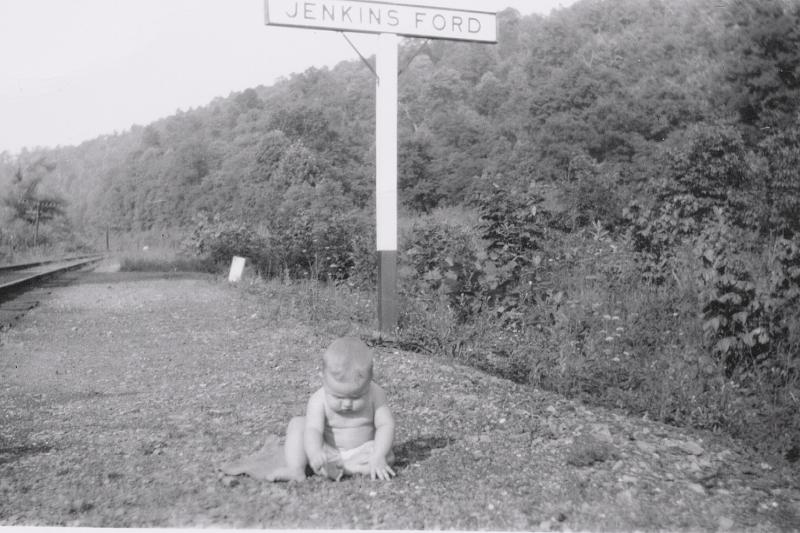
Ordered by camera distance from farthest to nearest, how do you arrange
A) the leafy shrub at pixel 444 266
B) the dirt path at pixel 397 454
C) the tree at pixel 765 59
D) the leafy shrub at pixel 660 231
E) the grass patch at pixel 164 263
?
the grass patch at pixel 164 263 < the tree at pixel 765 59 < the leafy shrub at pixel 660 231 < the leafy shrub at pixel 444 266 < the dirt path at pixel 397 454

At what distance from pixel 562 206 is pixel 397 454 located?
8244 mm

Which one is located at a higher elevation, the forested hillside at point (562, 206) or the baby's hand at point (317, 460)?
the forested hillside at point (562, 206)

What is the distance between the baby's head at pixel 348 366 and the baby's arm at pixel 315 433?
6.7 inches

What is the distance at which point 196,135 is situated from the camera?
59.9 feet

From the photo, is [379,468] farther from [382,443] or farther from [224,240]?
[224,240]

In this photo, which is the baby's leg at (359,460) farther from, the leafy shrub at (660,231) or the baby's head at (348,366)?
the leafy shrub at (660,231)

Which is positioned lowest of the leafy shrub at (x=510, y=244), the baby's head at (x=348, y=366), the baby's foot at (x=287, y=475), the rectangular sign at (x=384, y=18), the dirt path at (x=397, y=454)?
the dirt path at (x=397, y=454)

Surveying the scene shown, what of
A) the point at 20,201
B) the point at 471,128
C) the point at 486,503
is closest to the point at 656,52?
the point at 471,128

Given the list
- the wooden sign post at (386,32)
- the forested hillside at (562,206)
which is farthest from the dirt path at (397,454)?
the wooden sign post at (386,32)

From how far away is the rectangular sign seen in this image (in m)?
5.54

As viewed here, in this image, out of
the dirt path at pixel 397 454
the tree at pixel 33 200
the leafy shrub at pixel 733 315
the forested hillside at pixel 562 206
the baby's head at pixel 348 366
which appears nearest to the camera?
the dirt path at pixel 397 454

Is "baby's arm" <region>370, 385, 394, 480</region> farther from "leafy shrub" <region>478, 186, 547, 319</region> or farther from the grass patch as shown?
the grass patch

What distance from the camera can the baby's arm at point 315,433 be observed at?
9.40 feet

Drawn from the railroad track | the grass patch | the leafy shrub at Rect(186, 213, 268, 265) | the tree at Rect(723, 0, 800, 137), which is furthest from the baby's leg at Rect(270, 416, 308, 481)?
the grass patch
